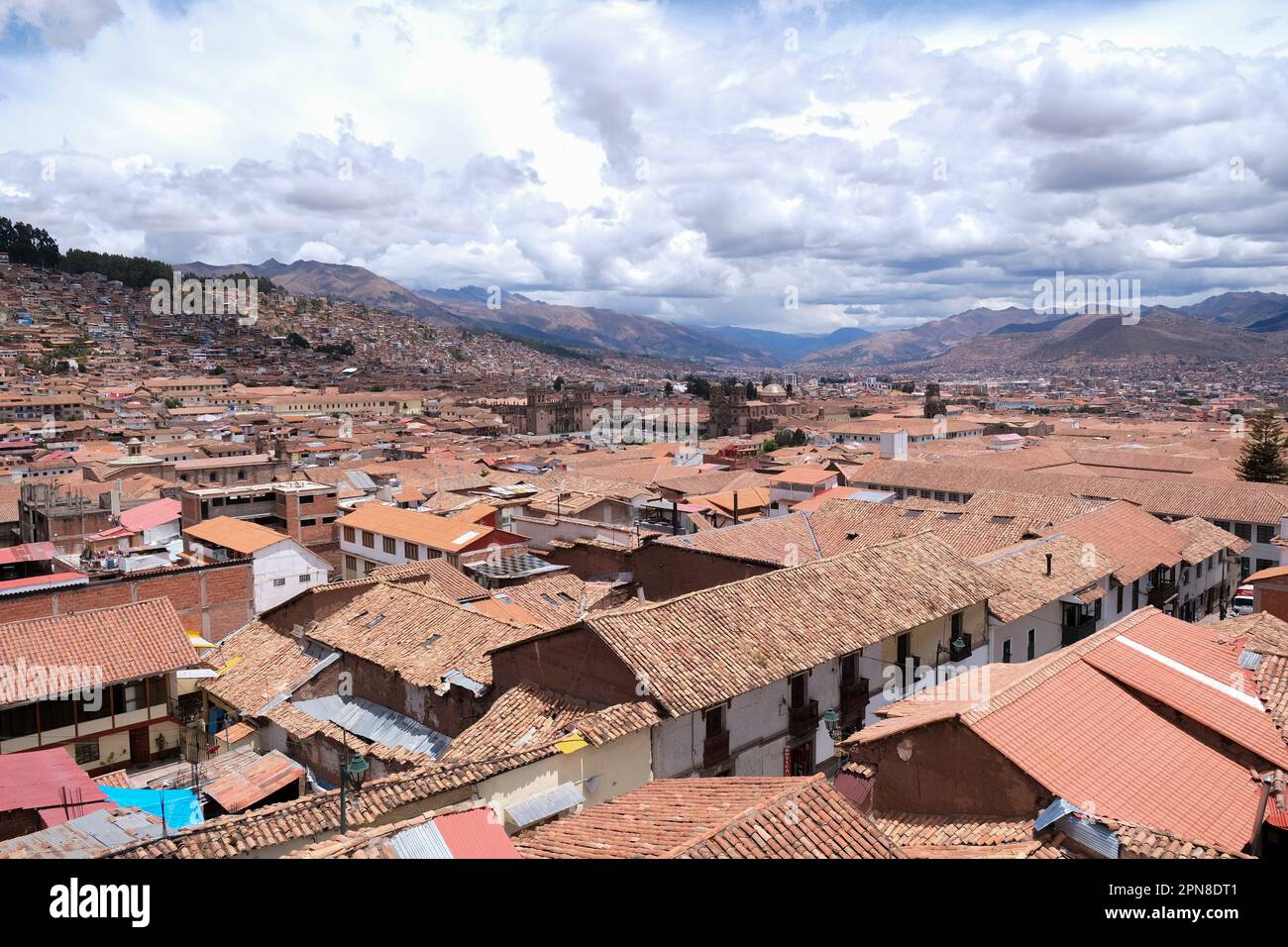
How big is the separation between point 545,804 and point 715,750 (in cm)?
290

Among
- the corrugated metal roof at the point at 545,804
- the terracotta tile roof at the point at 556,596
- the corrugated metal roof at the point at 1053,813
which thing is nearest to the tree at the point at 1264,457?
the terracotta tile roof at the point at 556,596

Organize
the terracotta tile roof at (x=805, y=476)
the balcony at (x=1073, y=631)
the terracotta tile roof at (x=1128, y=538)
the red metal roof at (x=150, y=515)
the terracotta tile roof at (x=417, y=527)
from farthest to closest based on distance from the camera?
the terracotta tile roof at (x=805, y=476)
the red metal roof at (x=150, y=515)
the terracotta tile roof at (x=417, y=527)
the terracotta tile roof at (x=1128, y=538)
the balcony at (x=1073, y=631)

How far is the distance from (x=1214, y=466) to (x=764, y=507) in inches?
986

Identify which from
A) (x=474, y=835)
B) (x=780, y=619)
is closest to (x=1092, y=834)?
(x=474, y=835)

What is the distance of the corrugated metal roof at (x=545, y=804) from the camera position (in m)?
9.63

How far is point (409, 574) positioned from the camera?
2109 centimetres

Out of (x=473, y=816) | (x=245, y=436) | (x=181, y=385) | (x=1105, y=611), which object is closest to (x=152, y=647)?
(x=473, y=816)

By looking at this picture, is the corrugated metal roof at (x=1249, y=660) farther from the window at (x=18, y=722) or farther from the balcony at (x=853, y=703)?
the window at (x=18, y=722)

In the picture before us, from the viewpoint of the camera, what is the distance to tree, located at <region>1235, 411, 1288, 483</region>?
146ft

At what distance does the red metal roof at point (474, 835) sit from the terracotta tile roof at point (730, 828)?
1.45 ft

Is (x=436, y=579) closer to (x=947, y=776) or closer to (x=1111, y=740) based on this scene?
(x=947, y=776)

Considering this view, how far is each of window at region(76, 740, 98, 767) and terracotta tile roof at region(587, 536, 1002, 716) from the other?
11.4 metres
